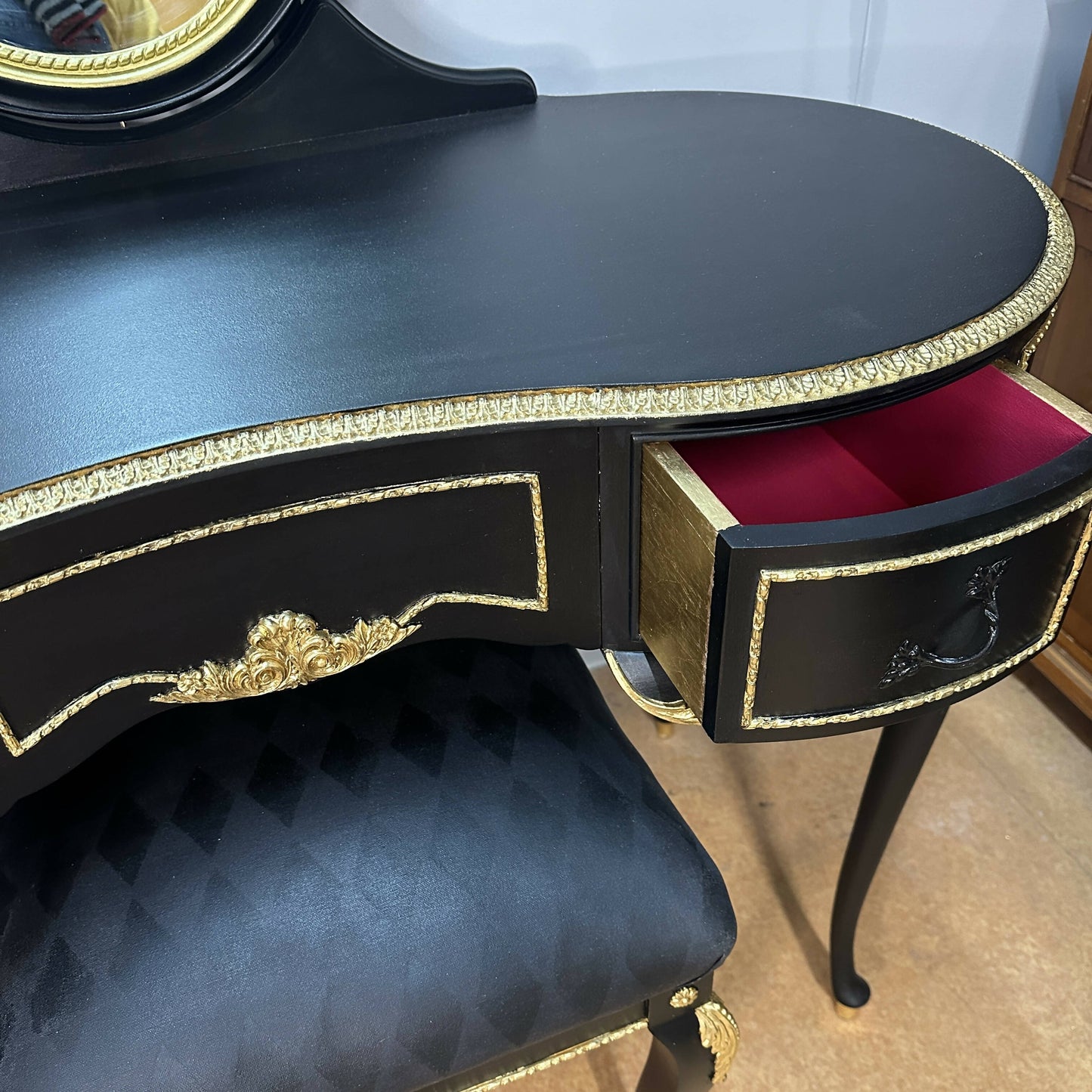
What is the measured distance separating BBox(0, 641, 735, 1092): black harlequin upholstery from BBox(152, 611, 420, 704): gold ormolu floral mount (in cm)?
10

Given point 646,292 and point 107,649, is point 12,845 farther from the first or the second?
point 646,292

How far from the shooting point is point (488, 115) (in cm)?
74

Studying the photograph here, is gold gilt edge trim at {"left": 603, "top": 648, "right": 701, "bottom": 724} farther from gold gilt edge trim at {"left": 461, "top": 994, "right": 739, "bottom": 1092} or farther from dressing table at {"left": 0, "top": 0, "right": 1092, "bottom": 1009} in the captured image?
gold gilt edge trim at {"left": 461, "top": 994, "right": 739, "bottom": 1092}

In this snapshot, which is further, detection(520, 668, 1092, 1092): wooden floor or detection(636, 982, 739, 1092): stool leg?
detection(520, 668, 1092, 1092): wooden floor

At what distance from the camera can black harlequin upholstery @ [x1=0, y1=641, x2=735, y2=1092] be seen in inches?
20.1

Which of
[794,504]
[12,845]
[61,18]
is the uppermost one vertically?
[61,18]

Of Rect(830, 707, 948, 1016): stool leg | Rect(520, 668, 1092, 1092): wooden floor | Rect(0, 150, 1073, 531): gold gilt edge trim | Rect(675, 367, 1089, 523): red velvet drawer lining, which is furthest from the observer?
Rect(520, 668, 1092, 1092): wooden floor

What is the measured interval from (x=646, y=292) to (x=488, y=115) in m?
0.31

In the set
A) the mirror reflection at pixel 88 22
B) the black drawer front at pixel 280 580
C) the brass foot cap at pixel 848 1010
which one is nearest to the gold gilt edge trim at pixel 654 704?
the black drawer front at pixel 280 580

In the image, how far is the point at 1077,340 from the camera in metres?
0.97

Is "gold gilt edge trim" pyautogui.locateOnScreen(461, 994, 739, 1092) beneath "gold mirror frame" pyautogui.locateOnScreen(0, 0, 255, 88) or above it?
beneath

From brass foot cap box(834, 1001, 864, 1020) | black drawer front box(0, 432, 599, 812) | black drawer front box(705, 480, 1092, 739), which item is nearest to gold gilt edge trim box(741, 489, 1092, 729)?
black drawer front box(705, 480, 1092, 739)

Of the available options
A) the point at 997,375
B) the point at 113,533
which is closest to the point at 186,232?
the point at 113,533

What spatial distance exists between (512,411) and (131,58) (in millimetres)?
415
